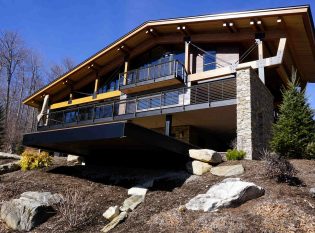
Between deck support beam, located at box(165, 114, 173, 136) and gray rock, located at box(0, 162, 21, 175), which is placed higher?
deck support beam, located at box(165, 114, 173, 136)

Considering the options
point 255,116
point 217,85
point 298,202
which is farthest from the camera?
point 217,85

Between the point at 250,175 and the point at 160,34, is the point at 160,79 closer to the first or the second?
the point at 160,34

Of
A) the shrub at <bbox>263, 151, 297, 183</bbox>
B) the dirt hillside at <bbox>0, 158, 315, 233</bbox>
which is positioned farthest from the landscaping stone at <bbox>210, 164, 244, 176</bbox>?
the shrub at <bbox>263, 151, 297, 183</bbox>

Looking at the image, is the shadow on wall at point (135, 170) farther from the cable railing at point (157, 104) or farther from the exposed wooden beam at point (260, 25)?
the exposed wooden beam at point (260, 25)

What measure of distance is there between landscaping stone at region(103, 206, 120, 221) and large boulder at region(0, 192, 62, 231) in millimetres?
1532

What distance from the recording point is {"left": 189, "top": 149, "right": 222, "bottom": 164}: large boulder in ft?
38.5

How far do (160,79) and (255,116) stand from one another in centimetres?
756

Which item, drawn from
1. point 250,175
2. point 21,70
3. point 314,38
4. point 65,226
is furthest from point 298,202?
point 21,70

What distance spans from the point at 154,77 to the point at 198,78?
9.53 ft

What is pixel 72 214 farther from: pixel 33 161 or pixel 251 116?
pixel 251 116

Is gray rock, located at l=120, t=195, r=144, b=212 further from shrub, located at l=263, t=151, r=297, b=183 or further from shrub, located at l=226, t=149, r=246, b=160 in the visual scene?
shrub, located at l=226, t=149, r=246, b=160

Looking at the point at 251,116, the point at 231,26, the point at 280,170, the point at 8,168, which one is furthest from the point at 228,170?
the point at 231,26

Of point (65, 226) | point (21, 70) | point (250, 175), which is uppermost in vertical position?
point (21, 70)

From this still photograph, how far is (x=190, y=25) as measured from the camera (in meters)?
20.7
